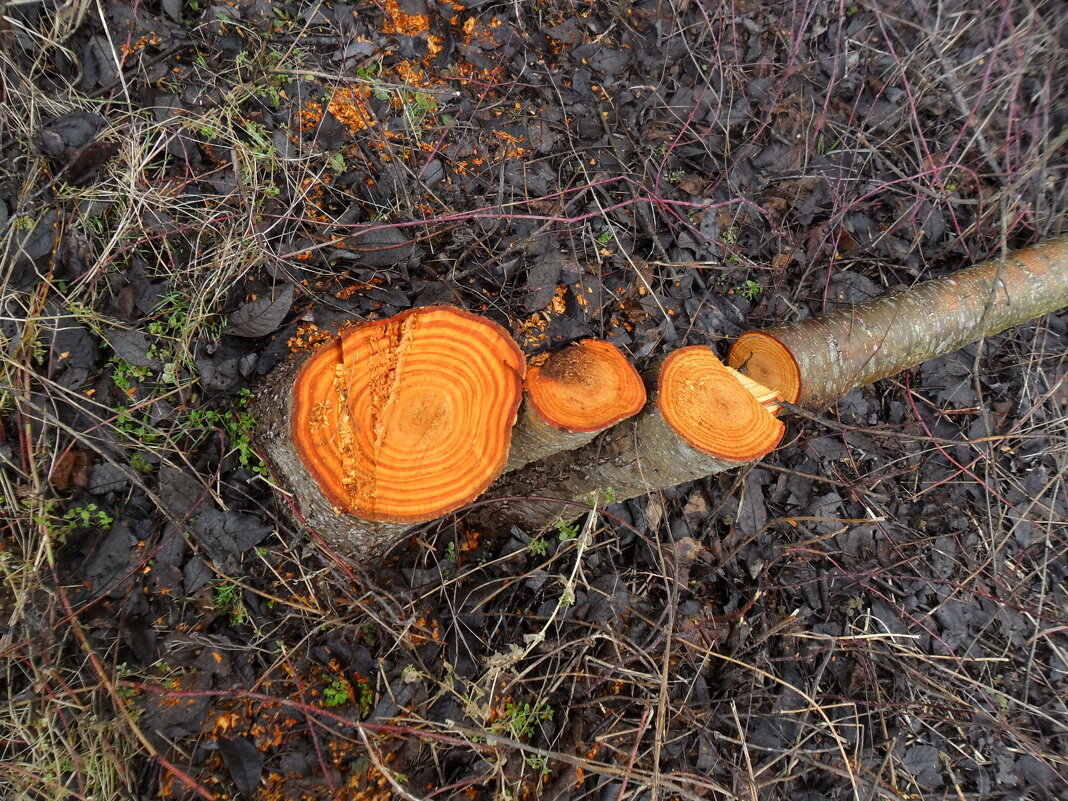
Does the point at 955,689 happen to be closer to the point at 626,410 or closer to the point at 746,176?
the point at 626,410

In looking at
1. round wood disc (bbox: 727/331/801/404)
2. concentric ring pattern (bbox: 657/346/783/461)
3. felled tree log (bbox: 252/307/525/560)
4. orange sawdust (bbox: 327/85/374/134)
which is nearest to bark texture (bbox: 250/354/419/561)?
felled tree log (bbox: 252/307/525/560)

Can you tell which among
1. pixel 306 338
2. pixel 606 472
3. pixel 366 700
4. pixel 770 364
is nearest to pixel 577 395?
pixel 606 472

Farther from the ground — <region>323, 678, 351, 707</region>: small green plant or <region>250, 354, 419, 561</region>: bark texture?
<region>250, 354, 419, 561</region>: bark texture

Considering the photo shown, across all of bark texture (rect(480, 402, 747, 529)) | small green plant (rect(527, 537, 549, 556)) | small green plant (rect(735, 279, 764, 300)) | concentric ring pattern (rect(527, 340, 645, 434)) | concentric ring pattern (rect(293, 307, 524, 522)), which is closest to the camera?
concentric ring pattern (rect(293, 307, 524, 522))

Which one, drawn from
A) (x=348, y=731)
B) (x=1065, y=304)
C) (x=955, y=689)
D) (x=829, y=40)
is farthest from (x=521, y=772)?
(x=829, y=40)

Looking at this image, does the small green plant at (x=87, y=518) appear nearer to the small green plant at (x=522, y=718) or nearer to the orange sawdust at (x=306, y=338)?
the orange sawdust at (x=306, y=338)

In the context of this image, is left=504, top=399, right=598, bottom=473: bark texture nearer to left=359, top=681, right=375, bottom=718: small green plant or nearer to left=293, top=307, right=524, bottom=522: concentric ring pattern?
left=293, top=307, right=524, bottom=522: concentric ring pattern
